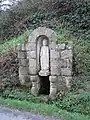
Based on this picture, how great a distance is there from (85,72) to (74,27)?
3.57 metres

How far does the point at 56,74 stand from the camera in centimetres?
922

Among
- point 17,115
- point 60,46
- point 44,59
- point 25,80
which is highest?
point 60,46

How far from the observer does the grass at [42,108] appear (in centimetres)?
766

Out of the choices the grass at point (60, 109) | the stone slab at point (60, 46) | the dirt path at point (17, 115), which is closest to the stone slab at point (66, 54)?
the stone slab at point (60, 46)

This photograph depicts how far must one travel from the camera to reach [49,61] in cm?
927

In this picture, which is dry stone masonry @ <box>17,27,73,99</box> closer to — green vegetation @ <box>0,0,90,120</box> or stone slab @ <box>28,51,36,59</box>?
stone slab @ <box>28,51,36,59</box>

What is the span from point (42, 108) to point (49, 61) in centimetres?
168

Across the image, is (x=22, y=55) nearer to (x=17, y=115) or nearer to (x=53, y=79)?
(x=53, y=79)

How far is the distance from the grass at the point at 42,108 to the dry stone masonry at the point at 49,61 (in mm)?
734

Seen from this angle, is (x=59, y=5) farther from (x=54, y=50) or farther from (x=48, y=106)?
(x=48, y=106)

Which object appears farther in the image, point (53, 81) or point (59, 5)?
point (59, 5)

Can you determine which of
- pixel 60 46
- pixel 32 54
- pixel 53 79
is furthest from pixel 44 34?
pixel 53 79

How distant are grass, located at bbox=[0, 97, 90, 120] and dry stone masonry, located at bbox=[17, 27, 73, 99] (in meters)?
0.73

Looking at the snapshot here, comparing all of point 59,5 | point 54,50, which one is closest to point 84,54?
point 54,50
